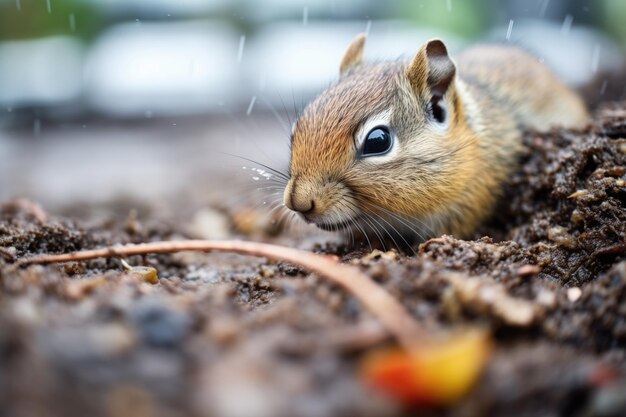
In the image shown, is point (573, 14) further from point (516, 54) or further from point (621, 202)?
point (621, 202)

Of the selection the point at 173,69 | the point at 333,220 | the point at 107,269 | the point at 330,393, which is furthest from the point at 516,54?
the point at 173,69

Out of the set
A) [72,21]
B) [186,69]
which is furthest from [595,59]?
[72,21]

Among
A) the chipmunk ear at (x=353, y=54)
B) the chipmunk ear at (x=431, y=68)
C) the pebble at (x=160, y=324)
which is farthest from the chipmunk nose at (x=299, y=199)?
the chipmunk ear at (x=353, y=54)

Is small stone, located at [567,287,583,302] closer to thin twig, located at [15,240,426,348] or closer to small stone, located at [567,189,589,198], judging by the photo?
thin twig, located at [15,240,426,348]

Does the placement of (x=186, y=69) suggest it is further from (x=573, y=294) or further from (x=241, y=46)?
(x=573, y=294)

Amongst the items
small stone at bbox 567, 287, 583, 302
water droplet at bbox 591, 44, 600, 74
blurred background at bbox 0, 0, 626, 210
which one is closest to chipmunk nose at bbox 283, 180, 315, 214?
small stone at bbox 567, 287, 583, 302

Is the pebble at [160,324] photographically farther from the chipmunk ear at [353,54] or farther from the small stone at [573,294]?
the chipmunk ear at [353,54]
